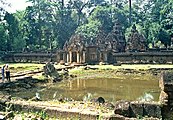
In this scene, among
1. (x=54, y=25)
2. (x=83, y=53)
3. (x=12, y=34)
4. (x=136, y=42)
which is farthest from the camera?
(x=54, y=25)

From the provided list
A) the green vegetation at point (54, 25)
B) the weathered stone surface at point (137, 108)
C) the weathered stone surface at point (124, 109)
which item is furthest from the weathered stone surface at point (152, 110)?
the green vegetation at point (54, 25)

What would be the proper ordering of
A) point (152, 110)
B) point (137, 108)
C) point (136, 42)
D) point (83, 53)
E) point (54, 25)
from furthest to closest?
point (54, 25), point (136, 42), point (83, 53), point (137, 108), point (152, 110)

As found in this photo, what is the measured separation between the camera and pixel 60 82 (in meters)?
24.7

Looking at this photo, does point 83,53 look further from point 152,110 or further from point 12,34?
point 152,110

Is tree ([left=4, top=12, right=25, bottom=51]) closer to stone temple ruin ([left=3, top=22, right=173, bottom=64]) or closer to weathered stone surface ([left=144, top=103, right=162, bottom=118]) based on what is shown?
stone temple ruin ([left=3, top=22, right=173, bottom=64])

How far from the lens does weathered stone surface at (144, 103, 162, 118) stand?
8473 millimetres

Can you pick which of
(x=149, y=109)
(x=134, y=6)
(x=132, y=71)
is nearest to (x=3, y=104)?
(x=149, y=109)

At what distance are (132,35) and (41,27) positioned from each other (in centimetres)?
2111

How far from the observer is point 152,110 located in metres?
8.66

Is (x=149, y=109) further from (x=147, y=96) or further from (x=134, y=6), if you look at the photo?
(x=134, y=6)

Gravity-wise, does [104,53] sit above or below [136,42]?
below

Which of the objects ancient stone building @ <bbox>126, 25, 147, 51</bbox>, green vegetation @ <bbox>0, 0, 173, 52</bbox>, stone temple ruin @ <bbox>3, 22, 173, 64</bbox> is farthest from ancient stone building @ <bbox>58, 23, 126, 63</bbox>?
green vegetation @ <bbox>0, 0, 173, 52</bbox>

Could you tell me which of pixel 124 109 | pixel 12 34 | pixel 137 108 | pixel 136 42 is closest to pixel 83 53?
pixel 136 42

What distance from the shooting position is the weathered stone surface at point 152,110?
8473 millimetres
